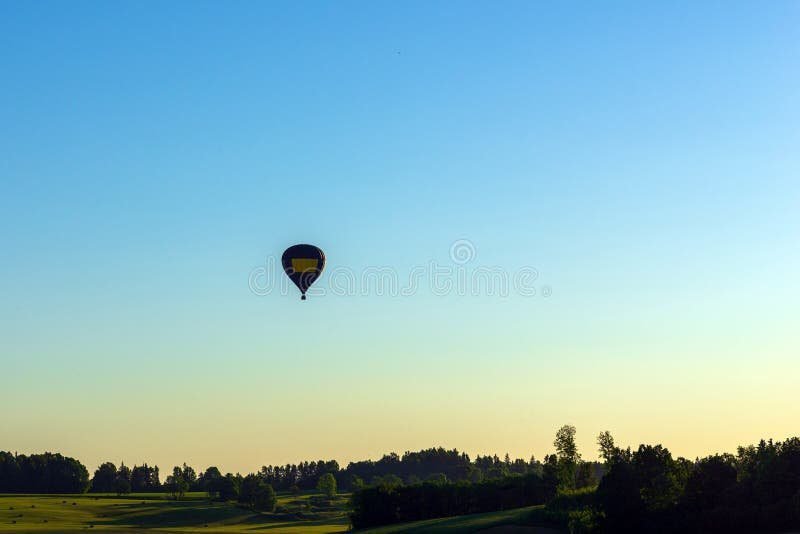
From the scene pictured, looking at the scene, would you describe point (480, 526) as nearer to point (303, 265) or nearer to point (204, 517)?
point (303, 265)

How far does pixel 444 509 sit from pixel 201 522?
6102 cm

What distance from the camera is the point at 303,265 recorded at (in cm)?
10300

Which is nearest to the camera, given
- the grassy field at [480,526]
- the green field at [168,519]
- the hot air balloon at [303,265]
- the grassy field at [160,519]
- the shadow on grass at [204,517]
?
the grassy field at [480,526]

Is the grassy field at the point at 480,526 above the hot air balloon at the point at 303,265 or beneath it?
beneath

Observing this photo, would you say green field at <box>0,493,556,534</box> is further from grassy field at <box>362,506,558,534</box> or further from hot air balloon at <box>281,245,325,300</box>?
hot air balloon at <box>281,245,325,300</box>

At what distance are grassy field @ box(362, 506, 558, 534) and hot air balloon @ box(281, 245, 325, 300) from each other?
28.3 meters

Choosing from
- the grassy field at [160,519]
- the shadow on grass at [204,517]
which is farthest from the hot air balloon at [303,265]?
the shadow on grass at [204,517]

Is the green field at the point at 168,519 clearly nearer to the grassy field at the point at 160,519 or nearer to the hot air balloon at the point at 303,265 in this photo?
the grassy field at the point at 160,519

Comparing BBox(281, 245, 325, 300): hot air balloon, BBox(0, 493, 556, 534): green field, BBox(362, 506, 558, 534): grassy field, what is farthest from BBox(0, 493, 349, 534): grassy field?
BBox(281, 245, 325, 300): hot air balloon

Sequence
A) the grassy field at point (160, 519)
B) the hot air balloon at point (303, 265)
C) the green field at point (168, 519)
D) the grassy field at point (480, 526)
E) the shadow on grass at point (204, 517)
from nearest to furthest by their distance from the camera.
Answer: the grassy field at point (480, 526), the hot air balloon at point (303, 265), the green field at point (168, 519), the grassy field at point (160, 519), the shadow on grass at point (204, 517)

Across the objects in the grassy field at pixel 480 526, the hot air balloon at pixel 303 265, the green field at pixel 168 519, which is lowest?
the grassy field at pixel 480 526

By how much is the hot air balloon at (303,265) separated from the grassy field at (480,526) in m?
28.3

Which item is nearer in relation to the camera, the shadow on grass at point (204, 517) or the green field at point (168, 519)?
the green field at point (168, 519)

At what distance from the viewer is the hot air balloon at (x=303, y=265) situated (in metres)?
103
